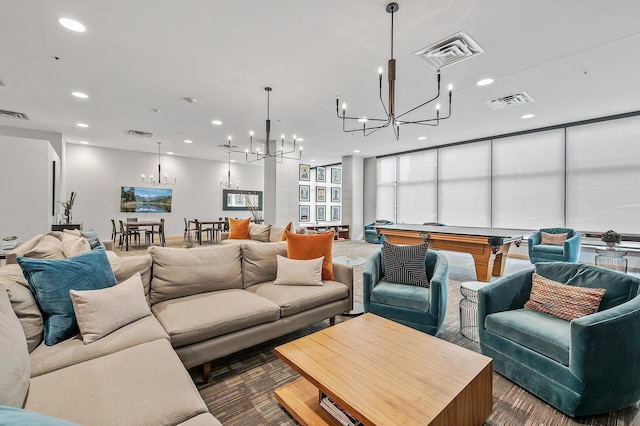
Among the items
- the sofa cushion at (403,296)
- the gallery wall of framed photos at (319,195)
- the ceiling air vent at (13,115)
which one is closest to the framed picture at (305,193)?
the gallery wall of framed photos at (319,195)

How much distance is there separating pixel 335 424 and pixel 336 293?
4.57 feet

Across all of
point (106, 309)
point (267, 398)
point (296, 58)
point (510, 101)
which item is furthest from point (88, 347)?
point (510, 101)

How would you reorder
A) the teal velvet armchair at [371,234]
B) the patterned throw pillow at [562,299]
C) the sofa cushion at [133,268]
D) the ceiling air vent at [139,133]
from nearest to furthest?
the patterned throw pillow at [562,299] < the sofa cushion at [133,268] < the ceiling air vent at [139,133] < the teal velvet armchair at [371,234]

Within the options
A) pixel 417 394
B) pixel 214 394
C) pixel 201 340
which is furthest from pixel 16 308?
pixel 417 394

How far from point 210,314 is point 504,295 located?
7.85ft

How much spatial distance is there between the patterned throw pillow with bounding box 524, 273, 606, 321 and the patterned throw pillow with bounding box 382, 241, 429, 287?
3.03 feet

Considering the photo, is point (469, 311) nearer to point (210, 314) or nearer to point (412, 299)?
point (412, 299)

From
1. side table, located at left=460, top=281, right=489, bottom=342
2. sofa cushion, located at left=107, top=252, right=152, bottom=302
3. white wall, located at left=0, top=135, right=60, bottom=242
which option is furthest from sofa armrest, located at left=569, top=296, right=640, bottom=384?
white wall, located at left=0, top=135, right=60, bottom=242

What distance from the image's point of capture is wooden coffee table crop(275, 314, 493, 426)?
4.35ft

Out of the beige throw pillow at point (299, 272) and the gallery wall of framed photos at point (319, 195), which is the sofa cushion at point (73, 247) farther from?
the gallery wall of framed photos at point (319, 195)

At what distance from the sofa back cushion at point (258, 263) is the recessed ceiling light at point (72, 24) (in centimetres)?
274

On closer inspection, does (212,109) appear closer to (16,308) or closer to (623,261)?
(16,308)

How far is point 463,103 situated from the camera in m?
5.04

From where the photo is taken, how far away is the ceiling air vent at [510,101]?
15.4 ft
